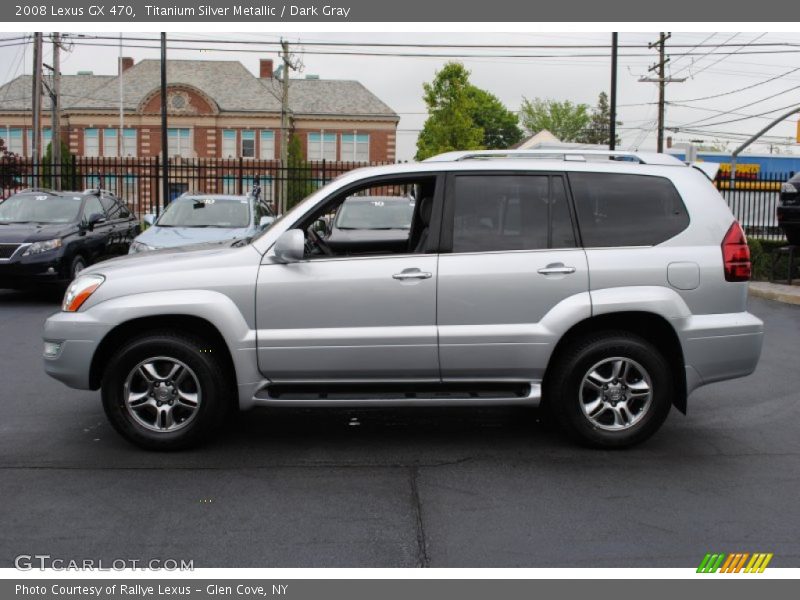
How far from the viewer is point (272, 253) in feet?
18.5

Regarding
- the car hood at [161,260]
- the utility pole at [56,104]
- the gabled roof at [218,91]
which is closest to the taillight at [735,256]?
the car hood at [161,260]

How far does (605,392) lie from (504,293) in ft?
3.06

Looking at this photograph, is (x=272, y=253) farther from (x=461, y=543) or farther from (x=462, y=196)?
(x=461, y=543)

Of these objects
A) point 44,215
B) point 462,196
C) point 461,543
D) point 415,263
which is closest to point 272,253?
point 415,263

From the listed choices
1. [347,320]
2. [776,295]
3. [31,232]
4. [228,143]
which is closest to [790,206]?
[776,295]

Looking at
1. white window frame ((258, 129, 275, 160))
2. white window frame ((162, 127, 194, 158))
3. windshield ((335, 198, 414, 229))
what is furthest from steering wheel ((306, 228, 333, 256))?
white window frame ((162, 127, 194, 158))

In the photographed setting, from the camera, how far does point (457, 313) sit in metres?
5.54

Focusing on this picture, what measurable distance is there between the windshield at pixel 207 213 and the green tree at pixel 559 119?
3359 inches

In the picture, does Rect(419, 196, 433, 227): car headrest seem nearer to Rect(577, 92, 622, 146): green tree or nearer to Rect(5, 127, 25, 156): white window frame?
Rect(5, 127, 25, 156): white window frame

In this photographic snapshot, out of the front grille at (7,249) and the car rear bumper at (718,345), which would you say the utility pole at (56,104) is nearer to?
the front grille at (7,249)

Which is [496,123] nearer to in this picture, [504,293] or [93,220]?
[93,220]

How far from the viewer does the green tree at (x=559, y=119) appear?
96.0 metres

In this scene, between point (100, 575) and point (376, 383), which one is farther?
point (376, 383)

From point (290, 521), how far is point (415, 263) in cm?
185
